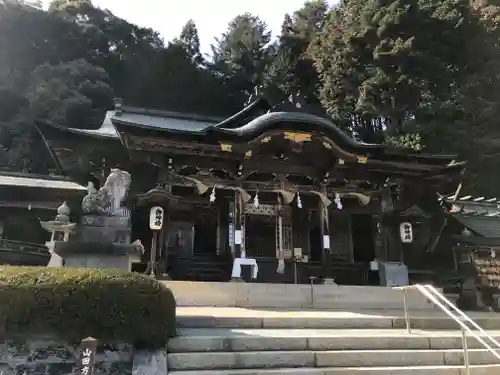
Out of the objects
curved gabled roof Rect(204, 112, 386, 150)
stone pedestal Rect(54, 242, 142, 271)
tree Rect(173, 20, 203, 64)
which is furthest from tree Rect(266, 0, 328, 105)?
stone pedestal Rect(54, 242, 142, 271)

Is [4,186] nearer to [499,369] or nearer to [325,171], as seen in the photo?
[325,171]

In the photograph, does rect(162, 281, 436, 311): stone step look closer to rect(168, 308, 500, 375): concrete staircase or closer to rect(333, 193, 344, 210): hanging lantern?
rect(168, 308, 500, 375): concrete staircase

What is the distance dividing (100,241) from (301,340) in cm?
372

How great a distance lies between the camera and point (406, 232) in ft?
45.5

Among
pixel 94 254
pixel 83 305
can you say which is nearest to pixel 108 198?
pixel 94 254

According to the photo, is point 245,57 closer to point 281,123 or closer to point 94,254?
point 281,123

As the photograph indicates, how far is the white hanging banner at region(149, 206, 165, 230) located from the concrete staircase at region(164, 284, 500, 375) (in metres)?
5.54

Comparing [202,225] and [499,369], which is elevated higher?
[202,225]

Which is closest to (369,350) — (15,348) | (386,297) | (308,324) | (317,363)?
(317,363)

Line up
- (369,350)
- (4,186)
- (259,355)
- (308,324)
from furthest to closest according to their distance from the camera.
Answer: (4,186), (308,324), (369,350), (259,355)

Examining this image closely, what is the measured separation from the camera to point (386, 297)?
33.9 ft

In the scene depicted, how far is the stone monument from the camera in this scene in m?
7.24

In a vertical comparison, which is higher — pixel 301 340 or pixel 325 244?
pixel 325 244

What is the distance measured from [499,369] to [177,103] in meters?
37.8
